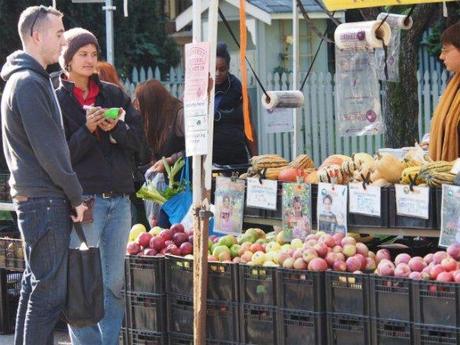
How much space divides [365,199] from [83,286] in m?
1.64

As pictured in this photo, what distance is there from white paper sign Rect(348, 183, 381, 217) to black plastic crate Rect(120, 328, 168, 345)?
52.6 inches

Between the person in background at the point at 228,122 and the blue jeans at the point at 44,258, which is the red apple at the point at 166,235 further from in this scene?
the person in background at the point at 228,122

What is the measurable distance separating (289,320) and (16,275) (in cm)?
331

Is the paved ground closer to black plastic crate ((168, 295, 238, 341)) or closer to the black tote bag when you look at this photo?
black plastic crate ((168, 295, 238, 341))

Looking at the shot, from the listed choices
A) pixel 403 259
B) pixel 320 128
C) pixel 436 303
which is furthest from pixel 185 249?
pixel 320 128

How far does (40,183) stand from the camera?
5617 mm

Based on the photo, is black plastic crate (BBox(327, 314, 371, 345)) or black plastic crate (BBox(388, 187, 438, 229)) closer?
black plastic crate (BBox(327, 314, 371, 345))

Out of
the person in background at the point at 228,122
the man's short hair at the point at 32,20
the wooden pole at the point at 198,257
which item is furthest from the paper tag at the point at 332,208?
the person in background at the point at 228,122

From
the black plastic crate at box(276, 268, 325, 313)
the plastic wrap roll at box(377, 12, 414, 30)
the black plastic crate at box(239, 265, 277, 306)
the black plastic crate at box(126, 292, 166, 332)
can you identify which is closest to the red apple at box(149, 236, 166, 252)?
the black plastic crate at box(126, 292, 166, 332)

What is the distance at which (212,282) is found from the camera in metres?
6.32

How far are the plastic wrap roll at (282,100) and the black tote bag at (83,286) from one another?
6.46 ft

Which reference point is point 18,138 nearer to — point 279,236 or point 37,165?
point 37,165

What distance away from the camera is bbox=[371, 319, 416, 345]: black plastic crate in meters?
5.53

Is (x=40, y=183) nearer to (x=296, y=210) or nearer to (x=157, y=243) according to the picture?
(x=157, y=243)
